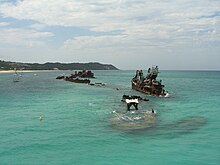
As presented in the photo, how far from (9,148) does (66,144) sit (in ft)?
14.1

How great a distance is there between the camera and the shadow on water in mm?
25609

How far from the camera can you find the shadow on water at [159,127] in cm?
2561

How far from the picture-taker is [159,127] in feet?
91.9

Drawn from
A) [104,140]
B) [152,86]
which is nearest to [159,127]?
[104,140]

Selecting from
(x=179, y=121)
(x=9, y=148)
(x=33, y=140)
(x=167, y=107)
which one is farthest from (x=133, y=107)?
(x=9, y=148)

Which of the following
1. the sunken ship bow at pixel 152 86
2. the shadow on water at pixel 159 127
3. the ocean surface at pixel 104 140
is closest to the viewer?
the ocean surface at pixel 104 140

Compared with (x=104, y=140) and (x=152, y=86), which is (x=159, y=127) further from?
(x=152, y=86)

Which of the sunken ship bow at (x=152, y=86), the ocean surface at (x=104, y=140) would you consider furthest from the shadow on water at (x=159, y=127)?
the sunken ship bow at (x=152, y=86)

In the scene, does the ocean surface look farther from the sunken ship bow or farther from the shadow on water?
the sunken ship bow

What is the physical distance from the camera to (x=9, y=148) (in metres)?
22.3

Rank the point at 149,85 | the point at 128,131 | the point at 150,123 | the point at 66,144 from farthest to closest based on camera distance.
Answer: the point at 149,85 < the point at 150,123 < the point at 128,131 < the point at 66,144

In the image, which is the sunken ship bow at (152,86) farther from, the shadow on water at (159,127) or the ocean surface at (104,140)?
the shadow on water at (159,127)

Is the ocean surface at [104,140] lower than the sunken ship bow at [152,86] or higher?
lower

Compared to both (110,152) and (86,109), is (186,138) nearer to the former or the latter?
(110,152)
